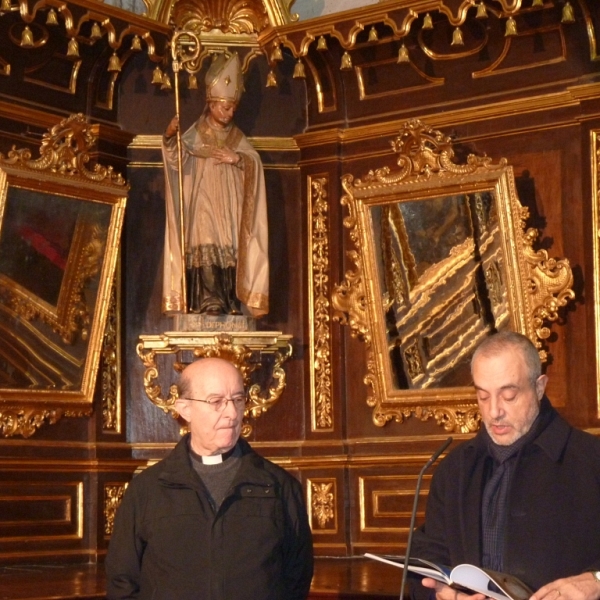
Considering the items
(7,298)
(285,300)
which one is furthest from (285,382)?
(7,298)

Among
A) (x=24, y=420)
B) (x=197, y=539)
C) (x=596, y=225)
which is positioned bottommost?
(x=197, y=539)

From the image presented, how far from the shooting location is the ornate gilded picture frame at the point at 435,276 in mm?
6504

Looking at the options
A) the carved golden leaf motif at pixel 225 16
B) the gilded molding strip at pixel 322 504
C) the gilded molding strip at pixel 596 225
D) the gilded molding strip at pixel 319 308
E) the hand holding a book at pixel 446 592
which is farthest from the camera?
the carved golden leaf motif at pixel 225 16

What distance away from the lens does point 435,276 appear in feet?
22.3

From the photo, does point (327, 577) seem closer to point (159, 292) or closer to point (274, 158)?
point (159, 292)

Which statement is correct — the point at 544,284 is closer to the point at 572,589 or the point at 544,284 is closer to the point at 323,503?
the point at 323,503

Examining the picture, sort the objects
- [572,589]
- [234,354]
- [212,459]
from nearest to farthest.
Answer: [572,589]
[212,459]
[234,354]

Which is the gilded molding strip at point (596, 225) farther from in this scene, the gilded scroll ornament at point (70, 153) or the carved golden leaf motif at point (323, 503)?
the gilded scroll ornament at point (70, 153)

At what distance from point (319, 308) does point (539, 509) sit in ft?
13.2

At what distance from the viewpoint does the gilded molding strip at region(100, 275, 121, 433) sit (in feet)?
23.1

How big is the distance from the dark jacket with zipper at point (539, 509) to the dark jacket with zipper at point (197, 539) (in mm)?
459

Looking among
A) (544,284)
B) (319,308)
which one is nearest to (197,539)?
(544,284)

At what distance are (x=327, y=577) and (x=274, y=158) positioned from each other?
2.64m

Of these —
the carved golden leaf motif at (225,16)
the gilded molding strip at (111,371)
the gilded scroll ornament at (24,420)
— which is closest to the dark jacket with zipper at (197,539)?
the gilded scroll ornament at (24,420)
